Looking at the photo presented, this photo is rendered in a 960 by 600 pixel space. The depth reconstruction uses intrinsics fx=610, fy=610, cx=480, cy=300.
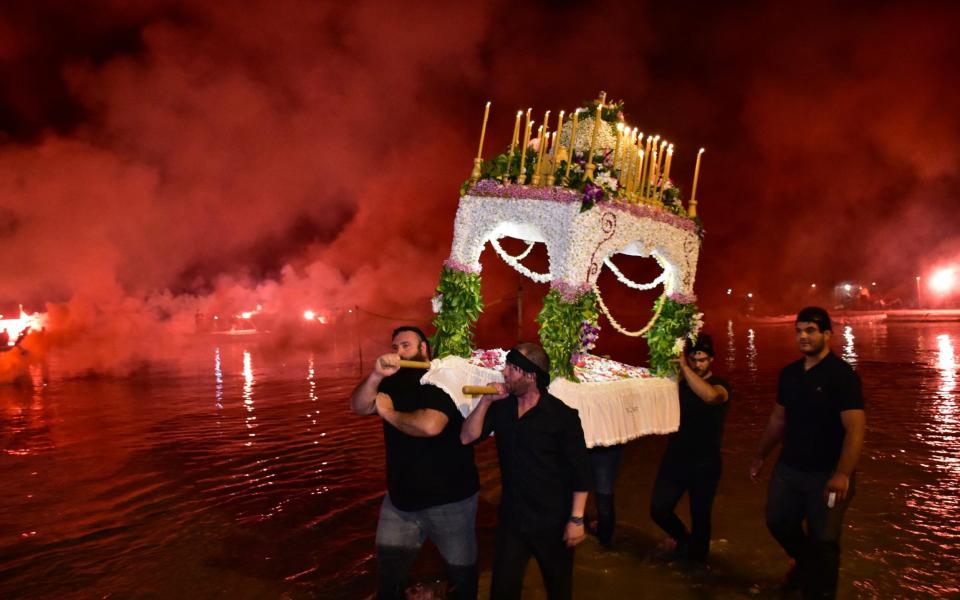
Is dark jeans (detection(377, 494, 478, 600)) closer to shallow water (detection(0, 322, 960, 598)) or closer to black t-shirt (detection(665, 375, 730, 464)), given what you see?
shallow water (detection(0, 322, 960, 598))

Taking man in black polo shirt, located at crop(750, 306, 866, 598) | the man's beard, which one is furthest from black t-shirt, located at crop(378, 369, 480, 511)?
the man's beard

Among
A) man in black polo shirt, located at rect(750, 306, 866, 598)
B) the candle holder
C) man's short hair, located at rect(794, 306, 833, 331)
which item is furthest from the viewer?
the candle holder

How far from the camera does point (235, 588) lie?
5.30m

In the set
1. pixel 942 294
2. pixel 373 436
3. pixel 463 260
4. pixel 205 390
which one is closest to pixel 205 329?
pixel 205 390

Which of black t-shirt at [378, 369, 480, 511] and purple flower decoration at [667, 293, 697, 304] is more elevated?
purple flower decoration at [667, 293, 697, 304]

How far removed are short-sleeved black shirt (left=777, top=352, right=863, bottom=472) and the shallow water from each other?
1.45 metres

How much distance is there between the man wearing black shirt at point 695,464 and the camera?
5430 mm

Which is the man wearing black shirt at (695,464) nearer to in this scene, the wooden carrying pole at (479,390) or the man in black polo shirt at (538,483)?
the man in black polo shirt at (538,483)

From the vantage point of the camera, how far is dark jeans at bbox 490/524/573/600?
3.71 meters

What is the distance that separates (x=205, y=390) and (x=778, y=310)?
7499 centimetres

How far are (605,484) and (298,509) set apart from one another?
3.70 m

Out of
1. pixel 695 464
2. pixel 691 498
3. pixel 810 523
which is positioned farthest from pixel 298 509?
pixel 810 523

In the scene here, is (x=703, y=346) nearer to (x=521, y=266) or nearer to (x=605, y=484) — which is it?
(x=605, y=484)

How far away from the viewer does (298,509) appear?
7.36 m
